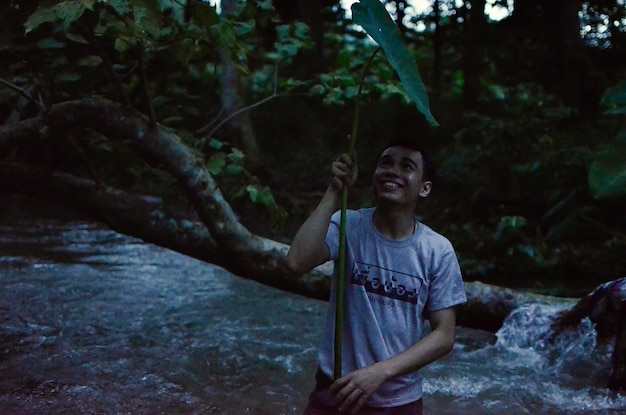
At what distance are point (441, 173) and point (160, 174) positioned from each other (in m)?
5.76

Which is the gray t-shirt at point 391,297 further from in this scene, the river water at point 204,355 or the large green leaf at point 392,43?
the river water at point 204,355

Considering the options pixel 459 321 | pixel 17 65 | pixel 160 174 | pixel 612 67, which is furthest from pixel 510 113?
pixel 17 65

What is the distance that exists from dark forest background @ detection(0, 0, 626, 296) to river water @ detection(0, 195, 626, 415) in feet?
2.89

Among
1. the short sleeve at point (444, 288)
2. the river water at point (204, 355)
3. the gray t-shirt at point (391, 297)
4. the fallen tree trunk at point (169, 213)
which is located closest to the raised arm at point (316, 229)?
the gray t-shirt at point (391, 297)

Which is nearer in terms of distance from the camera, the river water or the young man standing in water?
the young man standing in water

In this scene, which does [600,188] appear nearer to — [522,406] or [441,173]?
[522,406]

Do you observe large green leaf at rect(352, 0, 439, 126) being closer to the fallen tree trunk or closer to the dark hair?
the dark hair

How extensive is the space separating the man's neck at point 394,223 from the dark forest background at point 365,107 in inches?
46.4

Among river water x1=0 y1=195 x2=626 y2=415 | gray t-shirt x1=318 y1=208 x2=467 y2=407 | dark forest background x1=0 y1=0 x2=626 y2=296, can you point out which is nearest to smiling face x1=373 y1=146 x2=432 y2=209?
gray t-shirt x1=318 y1=208 x2=467 y2=407

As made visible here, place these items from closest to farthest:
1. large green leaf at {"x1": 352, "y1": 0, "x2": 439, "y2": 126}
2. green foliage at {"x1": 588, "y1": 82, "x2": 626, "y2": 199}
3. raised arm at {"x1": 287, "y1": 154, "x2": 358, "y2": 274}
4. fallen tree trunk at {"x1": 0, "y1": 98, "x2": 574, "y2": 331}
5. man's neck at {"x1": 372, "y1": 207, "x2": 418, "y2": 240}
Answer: large green leaf at {"x1": 352, "y1": 0, "x2": 439, "y2": 126}
raised arm at {"x1": 287, "y1": 154, "x2": 358, "y2": 274}
man's neck at {"x1": 372, "y1": 207, "x2": 418, "y2": 240}
green foliage at {"x1": 588, "y1": 82, "x2": 626, "y2": 199}
fallen tree trunk at {"x1": 0, "y1": 98, "x2": 574, "y2": 331}

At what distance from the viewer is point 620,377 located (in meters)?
4.05

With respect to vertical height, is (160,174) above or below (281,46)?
below

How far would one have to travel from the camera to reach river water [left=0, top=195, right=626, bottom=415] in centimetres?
386

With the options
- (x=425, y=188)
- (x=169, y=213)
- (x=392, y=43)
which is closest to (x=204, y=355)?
(x=169, y=213)
